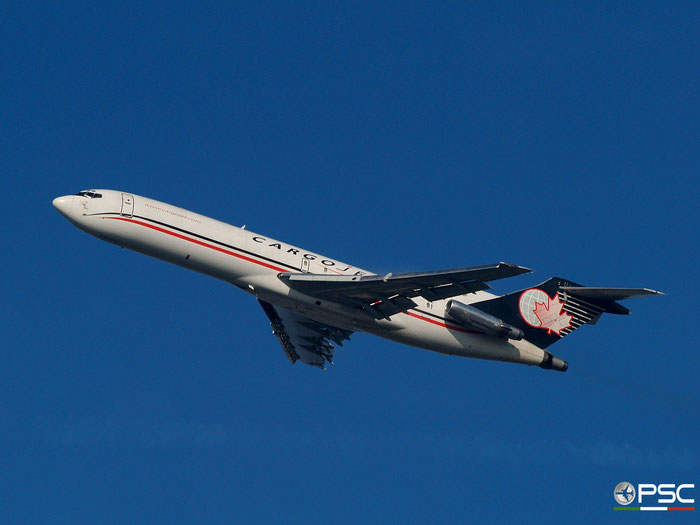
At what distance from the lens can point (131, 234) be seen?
3919 centimetres

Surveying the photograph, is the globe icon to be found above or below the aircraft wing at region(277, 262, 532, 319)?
below

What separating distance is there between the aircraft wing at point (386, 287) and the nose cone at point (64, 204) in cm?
1007

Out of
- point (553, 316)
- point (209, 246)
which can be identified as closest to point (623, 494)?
point (553, 316)

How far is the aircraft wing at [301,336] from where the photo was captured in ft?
159

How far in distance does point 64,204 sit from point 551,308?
24.3m

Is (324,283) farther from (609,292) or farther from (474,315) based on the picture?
(609,292)

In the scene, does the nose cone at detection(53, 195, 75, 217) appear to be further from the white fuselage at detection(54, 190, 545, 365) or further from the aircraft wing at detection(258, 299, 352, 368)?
the aircraft wing at detection(258, 299, 352, 368)

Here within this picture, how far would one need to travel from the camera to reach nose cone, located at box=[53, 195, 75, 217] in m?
39.5

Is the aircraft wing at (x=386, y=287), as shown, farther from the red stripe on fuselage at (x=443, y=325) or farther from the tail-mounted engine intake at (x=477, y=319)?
the tail-mounted engine intake at (x=477, y=319)

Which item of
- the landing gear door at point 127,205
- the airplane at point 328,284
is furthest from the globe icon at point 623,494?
the landing gear door at point 127,205

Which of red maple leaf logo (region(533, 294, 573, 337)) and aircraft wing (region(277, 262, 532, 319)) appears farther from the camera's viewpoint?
red maple leaf logo (region(533, 294, 573, 337))

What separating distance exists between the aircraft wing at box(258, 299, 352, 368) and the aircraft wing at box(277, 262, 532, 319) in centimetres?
838

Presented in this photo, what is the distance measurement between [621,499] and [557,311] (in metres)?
9.59

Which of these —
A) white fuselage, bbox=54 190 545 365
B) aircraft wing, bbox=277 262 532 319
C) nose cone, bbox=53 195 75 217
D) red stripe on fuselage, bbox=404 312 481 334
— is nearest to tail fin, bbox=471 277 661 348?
red stripe on fuselage, bbox=404 312 481 334
